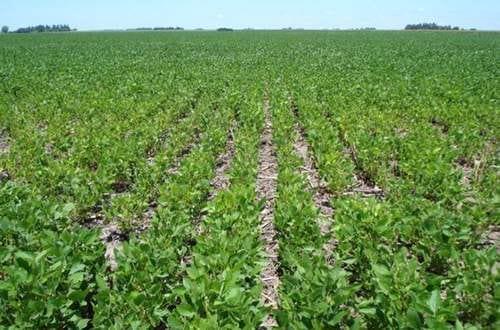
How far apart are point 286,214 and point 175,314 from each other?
5.84 feet

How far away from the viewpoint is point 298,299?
280 centimetres

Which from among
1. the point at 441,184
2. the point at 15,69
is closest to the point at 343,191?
the point at 441,184

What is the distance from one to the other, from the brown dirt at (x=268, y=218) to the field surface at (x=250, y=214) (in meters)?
0.02

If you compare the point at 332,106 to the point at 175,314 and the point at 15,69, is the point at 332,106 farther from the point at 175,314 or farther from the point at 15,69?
the point at 15,69

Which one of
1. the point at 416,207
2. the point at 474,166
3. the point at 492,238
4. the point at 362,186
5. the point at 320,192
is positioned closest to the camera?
the point at 416,207

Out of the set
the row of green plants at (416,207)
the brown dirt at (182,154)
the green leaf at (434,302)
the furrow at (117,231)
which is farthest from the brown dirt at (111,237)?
the green leaf at (434,302)

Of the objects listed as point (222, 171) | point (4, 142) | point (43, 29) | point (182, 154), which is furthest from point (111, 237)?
point (43, 29)

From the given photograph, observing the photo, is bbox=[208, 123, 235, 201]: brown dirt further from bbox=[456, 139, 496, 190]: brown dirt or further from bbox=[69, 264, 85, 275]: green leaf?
bbox=[456, 139, 496, 190]: brown dirt

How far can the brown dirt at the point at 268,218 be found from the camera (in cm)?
388

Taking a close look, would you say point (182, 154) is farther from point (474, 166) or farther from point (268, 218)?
point (474, 166)

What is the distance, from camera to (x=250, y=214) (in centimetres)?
443

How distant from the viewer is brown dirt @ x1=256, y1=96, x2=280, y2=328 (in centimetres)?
388

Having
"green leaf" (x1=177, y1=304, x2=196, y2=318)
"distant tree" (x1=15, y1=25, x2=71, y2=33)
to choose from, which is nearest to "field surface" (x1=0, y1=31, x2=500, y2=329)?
"green leaf" (x1=177, y1=304, x2=196, y2=318)

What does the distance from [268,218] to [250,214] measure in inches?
39.2
